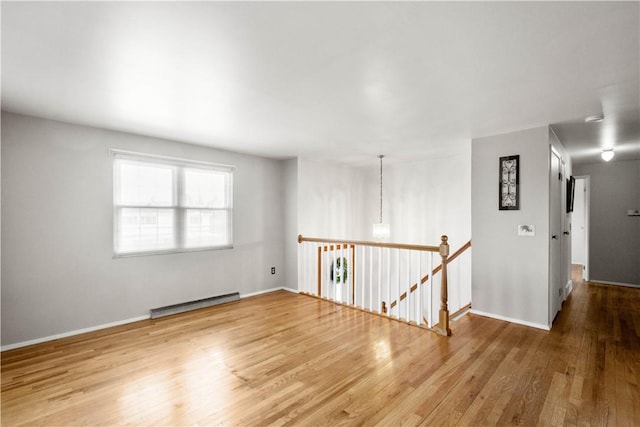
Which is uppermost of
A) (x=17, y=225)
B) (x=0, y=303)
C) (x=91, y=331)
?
(x=17, y=225)

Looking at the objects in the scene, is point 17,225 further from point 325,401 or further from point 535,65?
point 535,65

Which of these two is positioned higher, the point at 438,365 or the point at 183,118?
the point at 183,118

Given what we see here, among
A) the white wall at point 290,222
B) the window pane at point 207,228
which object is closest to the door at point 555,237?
the white wall at point 290,222

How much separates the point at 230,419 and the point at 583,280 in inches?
283

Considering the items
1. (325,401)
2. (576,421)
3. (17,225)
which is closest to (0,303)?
(17,225)

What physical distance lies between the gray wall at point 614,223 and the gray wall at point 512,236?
3640 mm

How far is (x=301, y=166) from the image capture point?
5.29m

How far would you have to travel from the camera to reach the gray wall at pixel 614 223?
213 inches

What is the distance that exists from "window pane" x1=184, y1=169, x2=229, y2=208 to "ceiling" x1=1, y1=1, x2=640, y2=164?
0.93 metres

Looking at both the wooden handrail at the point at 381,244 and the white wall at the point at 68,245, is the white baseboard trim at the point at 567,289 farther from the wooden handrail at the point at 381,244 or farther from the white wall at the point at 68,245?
the white wall at the point at 68,245

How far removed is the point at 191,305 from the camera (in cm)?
418

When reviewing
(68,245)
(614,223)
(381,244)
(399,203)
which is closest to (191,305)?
(68,245)

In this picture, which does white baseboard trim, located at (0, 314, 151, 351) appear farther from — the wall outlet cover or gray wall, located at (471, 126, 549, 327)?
the wall outlet cover

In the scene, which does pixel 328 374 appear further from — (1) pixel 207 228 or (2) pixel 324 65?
(1) pixel 207 228
